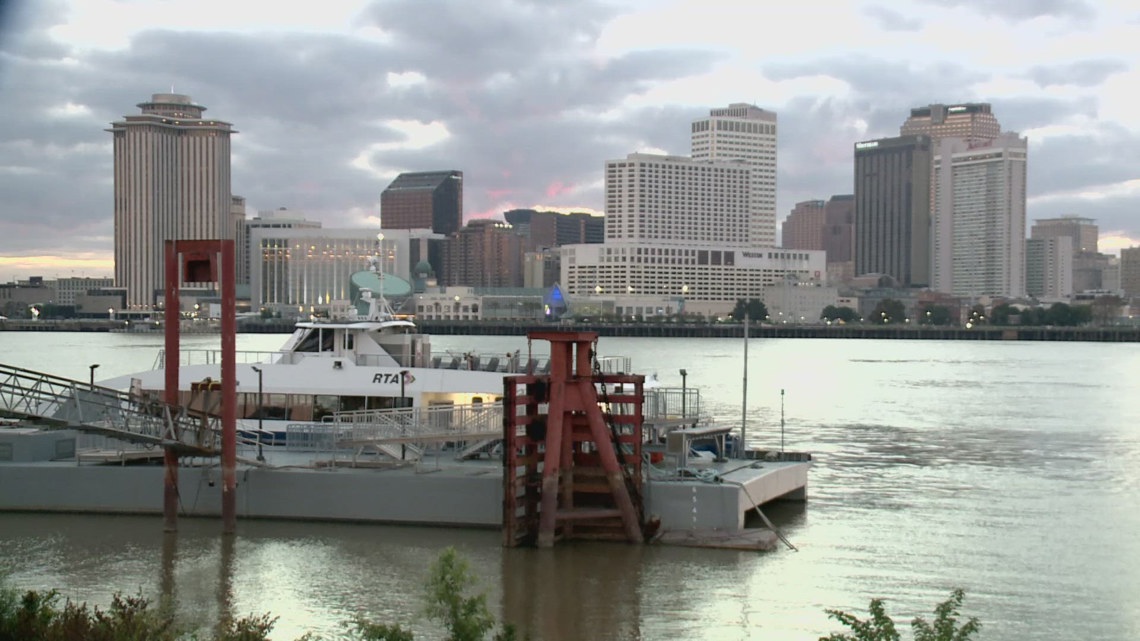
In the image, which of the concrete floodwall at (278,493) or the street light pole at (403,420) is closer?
the concrete floodwall at (278,493)

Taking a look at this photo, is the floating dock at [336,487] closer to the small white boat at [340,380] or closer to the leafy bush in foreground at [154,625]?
the small white boat at [340,380]

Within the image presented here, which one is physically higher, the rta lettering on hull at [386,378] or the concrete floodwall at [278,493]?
the rta lettering on hull at [386,378]

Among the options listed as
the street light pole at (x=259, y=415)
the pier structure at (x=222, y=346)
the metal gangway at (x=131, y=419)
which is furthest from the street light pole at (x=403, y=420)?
the metal gangway at (x=131, y=419)

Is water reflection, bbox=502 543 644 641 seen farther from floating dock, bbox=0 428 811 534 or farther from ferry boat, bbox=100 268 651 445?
ferry boat, bbox=100 268 651 445

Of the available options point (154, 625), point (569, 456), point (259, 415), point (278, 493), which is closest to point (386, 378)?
point (259, 415)

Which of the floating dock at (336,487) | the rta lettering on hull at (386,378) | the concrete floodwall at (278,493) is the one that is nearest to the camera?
the floating dock at (336,487)

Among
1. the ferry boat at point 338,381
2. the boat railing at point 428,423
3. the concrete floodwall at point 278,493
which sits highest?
the ferry boat at point 338,381

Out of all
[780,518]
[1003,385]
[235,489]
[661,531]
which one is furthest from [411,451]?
[1003,385]

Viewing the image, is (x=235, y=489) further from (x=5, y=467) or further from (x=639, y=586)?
(x=639, y=586)

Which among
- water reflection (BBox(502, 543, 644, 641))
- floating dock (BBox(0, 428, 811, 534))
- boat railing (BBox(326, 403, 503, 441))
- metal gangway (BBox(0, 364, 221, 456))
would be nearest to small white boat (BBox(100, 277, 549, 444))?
boat railing (BBox(326, 403, 503, 441))

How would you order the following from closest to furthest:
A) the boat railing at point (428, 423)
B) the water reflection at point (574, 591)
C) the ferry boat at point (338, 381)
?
the water reflection at point (574, 591) < the boat railing at point (428, 423) < the ferry boat at point (338, 381)

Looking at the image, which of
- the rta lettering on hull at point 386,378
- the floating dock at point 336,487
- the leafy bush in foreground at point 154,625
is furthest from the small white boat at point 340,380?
the leafy bush in foreground at point 154,625

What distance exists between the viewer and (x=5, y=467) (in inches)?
1155

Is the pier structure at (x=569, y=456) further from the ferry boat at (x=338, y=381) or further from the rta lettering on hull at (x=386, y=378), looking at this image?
the rta lettering on hull at (x=386, y=378)
